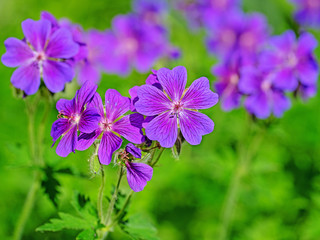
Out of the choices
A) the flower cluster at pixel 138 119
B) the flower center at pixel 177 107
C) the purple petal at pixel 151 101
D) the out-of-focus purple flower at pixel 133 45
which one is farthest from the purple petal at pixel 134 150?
the out-of-focus purple flower at pixel 133 45

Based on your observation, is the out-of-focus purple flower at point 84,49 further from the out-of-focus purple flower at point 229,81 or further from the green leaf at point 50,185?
the out-of-focus purple flower at point 229,81

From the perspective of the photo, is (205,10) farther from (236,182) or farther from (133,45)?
(236,182)

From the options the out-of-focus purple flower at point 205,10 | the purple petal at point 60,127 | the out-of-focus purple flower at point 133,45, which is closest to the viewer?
the purple petal at point 60,127

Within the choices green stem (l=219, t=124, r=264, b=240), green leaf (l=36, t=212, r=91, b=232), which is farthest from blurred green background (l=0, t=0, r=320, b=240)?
green leaf (l=36, t=212, r=91, b=232)

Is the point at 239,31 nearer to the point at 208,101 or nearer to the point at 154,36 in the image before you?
the point at 154,36

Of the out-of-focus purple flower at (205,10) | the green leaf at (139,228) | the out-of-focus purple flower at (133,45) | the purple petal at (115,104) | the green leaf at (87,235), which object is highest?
the out-of-focus purple flower at (205,10)

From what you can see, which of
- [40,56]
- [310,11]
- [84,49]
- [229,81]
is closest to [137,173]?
[40,56]
